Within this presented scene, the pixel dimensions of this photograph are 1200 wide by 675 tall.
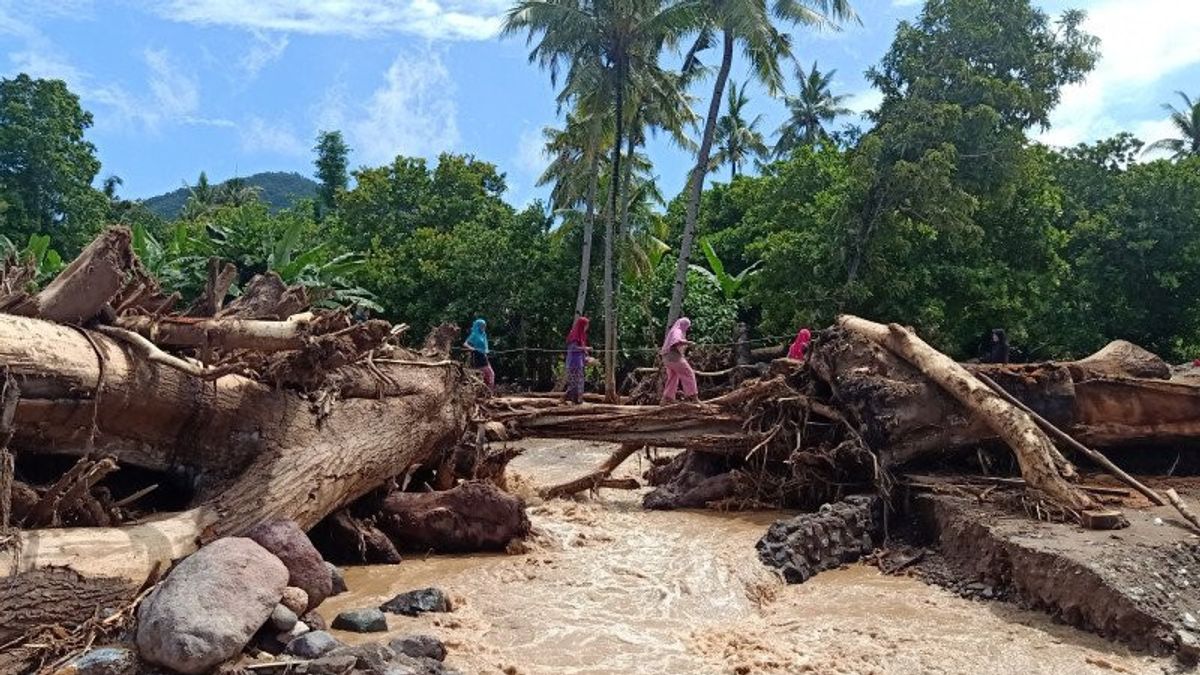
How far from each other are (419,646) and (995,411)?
20.3ft

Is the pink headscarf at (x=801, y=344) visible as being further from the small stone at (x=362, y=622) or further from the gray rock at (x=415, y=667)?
the gray rock at (x=415, y=667)

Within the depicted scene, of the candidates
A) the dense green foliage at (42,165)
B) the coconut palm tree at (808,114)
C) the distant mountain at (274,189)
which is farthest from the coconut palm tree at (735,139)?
the distant mountain at (274,189)

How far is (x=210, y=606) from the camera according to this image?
472 centimetres

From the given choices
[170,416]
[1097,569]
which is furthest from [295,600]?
[1097,569]

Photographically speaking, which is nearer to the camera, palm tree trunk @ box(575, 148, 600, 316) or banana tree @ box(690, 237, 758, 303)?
palm tree trunk @ box(575, 148, 600, 316)

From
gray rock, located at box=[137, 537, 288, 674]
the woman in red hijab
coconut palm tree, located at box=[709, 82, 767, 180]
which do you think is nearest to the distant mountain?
coconut palm tree, located at box=[709, 82, 767, 180]

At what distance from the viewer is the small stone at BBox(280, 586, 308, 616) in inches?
213

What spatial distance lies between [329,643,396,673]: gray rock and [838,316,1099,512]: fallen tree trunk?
5615 millimetres

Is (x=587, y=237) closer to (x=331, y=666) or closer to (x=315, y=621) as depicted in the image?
(x=315, y=621)

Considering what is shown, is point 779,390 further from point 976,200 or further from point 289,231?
point 289,231

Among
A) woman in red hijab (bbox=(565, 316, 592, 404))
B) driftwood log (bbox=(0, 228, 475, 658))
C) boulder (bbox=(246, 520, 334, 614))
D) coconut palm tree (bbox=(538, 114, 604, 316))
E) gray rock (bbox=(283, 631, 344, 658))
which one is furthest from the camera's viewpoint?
coconut palm tree (bbox=(538, 114, 604, 316))

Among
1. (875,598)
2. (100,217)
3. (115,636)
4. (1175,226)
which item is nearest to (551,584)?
(875,598)

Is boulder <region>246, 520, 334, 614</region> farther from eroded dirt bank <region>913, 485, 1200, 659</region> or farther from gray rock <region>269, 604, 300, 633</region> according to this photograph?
eroded dirt bank <region>913, 485, 1200, 659</region>

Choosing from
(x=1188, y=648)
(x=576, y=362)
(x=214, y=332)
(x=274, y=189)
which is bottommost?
(x=1188, y=648)
